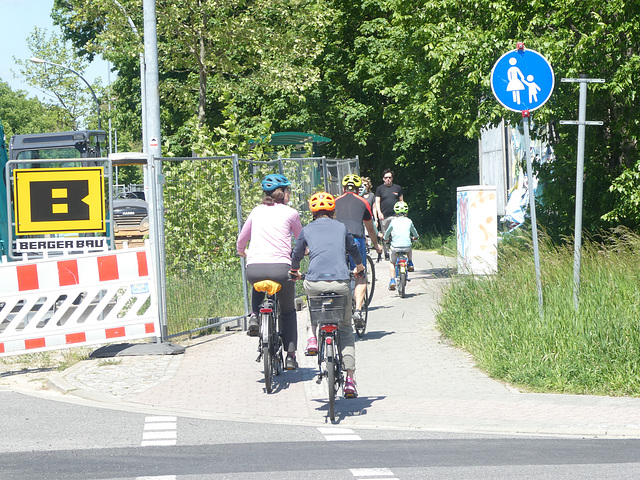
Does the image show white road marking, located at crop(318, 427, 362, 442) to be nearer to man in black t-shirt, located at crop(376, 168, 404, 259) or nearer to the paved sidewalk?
the paved sidewalk

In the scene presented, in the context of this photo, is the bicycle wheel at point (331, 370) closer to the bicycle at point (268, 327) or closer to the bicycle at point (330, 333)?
the bicycle at point (330, 333)

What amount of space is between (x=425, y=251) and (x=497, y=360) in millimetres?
18416

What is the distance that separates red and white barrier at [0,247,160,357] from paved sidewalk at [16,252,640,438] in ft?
1.27

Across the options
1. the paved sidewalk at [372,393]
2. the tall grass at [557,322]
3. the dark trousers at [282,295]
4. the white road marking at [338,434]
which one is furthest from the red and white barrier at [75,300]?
the white road marking at [338,434]

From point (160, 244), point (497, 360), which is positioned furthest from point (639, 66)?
point (160, 244)

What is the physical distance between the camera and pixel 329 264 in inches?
296

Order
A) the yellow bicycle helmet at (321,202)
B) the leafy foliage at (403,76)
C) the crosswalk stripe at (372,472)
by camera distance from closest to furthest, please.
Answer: the crosswalk stripe at (372,472) → the yellow bicycle helmet at (321,202) → the leafy foliage at (403,76)

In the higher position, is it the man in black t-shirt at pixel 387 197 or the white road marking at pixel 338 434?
the man in black t-shirt at pixel 387 197

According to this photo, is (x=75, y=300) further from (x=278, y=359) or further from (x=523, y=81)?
(x=523, y=81)

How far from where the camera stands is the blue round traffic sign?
31.3 feet

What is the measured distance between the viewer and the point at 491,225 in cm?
1270

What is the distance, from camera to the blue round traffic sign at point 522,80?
953 cm

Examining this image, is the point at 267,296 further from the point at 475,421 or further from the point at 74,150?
the point at 74,150

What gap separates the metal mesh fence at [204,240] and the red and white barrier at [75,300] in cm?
98
